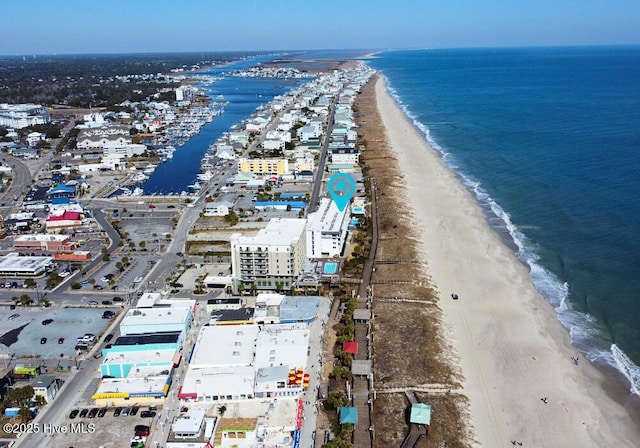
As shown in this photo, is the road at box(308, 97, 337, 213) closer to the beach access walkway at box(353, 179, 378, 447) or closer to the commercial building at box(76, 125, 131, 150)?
the beach access walkway at box(353, 179, 378, 447)

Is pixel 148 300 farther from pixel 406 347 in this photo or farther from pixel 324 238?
pixel 406 347

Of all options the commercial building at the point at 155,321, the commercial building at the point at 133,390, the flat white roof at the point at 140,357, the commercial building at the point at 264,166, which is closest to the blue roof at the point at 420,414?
the commercial building at the point at 133,390

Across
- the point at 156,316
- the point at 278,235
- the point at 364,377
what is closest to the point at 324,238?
the point at 278,235

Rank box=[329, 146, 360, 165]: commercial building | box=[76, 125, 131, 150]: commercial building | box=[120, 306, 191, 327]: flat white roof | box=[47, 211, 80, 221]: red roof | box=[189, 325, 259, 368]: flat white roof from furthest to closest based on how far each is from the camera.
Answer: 1. box=[76, 125, 131, 150]: commercial building
2. box=[329, 146, 360, 165]: commercial building
3. box=[47, 211, 80, 221]: red roof
4. box=[120, 306, 191, 327]: flat white roof
5. box=[189, 325, 259, 368]: flat white roof

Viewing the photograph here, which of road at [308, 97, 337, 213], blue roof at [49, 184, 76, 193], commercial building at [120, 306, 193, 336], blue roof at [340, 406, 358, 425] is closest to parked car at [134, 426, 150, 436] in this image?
commercial building at [120, 306, 193, 336]

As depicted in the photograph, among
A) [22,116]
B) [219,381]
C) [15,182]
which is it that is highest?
[22,116]

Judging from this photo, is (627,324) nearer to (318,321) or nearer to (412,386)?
(412,386)
